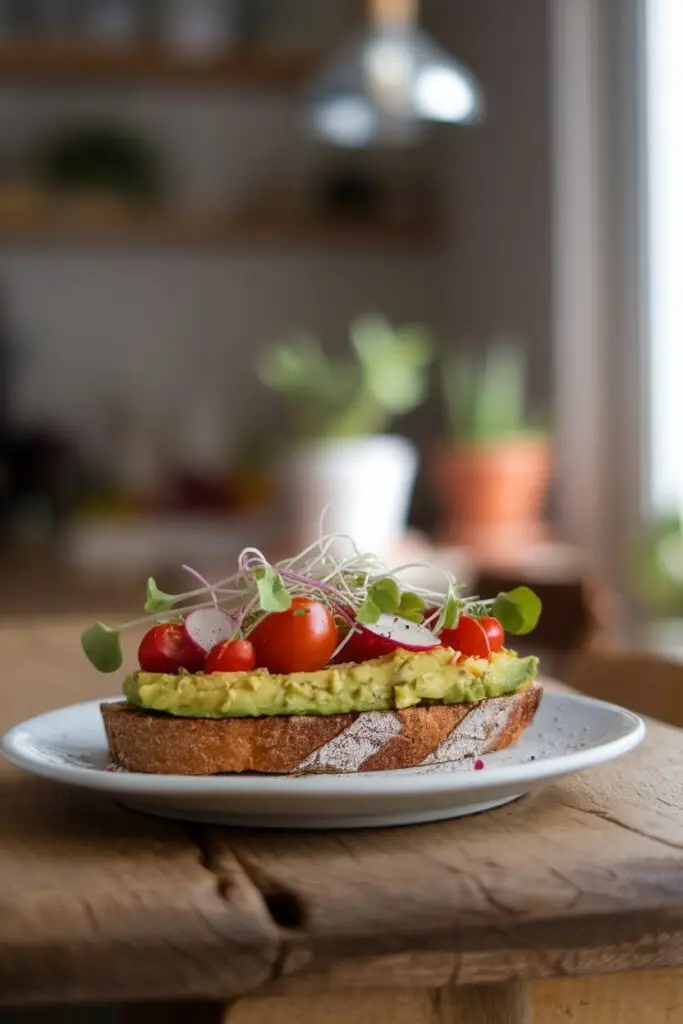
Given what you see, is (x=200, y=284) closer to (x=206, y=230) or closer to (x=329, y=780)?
(x=206, y=230)

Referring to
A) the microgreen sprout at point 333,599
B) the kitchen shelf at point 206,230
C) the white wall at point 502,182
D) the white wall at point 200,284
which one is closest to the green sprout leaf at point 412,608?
the microgreen sprout at point 333,599

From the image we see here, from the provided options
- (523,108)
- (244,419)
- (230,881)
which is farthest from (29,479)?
(230,881)

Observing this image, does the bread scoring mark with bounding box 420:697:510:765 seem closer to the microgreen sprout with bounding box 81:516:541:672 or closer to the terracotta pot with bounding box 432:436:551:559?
the microgreen sprout with bounding box 81:516:541:672

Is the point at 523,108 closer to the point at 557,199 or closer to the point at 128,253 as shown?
the point at 557,199

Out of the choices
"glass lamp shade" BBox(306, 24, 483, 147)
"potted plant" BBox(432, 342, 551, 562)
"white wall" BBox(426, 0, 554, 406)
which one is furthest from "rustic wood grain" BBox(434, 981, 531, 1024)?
"white wall" BBox(426, 0, 554, 406)

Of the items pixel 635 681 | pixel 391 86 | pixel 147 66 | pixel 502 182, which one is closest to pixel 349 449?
pixel 391 86
